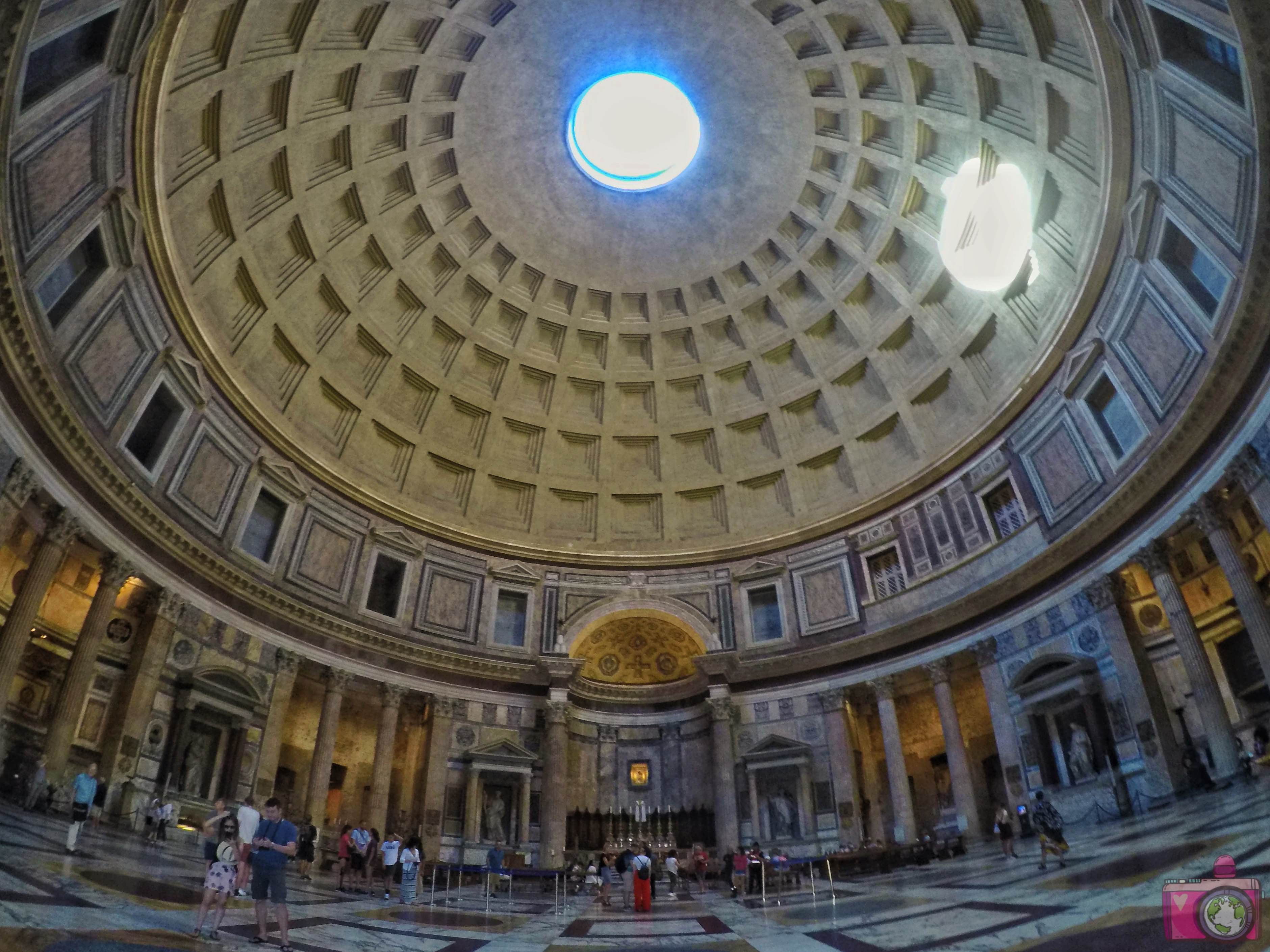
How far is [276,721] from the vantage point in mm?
21969

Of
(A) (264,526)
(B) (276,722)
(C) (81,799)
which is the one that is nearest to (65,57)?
(A) (264,526)

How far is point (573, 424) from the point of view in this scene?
32250mm

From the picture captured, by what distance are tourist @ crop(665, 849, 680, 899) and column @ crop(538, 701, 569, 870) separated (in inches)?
266

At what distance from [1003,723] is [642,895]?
562 inches

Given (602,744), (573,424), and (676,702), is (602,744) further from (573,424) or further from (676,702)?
(573,424)

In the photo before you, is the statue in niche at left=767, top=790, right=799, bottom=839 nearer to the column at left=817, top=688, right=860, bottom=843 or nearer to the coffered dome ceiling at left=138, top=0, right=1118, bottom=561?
the column at left=817, top=688, right=860, bottom=843

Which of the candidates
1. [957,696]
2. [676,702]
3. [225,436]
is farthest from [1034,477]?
[225,436]

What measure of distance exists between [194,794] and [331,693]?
4.72 metres

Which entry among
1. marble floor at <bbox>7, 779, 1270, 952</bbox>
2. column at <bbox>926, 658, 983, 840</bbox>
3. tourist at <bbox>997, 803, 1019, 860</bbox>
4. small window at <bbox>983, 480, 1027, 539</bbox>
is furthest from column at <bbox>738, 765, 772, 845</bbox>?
marble floor at <bbox>7, 779, 1270, 952</bbox>

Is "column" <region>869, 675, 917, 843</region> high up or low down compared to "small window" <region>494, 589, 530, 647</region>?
down

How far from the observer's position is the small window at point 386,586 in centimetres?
2656

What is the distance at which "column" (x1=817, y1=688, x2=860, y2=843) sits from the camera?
23.5 m

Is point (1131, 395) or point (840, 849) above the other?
point (1131, 395)

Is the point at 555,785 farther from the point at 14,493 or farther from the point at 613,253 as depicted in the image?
the point at 613,253
